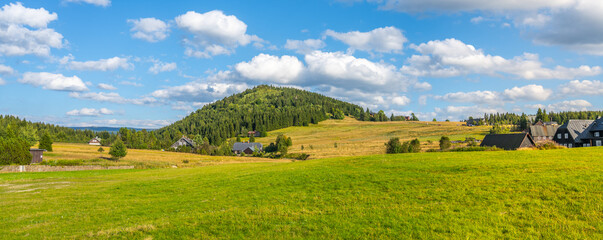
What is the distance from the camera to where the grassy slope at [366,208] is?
1195 centimetres

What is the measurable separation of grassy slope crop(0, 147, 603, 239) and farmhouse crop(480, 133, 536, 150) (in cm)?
4488

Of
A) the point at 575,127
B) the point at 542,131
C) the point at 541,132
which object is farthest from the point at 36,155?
the point at 542,131

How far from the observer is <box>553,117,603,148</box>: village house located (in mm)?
65438

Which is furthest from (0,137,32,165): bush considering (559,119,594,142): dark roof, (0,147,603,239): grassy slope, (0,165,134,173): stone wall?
(559,119,594,142): dark roof

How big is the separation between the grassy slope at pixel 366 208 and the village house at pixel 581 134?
194 ft

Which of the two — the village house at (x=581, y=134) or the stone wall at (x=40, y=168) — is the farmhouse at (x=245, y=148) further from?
the village house at (x=581, y=134)

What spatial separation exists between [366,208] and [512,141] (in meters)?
61.4

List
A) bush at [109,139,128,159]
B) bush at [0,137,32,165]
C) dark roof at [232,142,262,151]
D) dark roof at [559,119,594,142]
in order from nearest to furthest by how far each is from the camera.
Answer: bush at [0,137,32,165], dark roof at [559,119,594,142], bush at [109,139,128,159], dark roof at [232,142,262,151]

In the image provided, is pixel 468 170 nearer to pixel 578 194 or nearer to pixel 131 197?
pixel 578 194

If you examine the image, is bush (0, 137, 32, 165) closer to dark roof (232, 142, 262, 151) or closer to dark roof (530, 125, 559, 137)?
dark roof (232, 142, 262, 151)

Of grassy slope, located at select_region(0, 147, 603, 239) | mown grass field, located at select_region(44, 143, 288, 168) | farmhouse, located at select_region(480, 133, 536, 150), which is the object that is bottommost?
mown grass field, located at select_region(44, 143, 288, 168)

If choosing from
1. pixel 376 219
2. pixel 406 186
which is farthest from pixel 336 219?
pixel 406 186

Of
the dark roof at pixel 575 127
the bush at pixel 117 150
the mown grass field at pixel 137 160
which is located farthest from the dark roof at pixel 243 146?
the dark roof at pixel 575 127

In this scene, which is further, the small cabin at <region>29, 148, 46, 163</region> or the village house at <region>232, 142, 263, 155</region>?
the village house at <region>232, 142, 263, 155</region>
